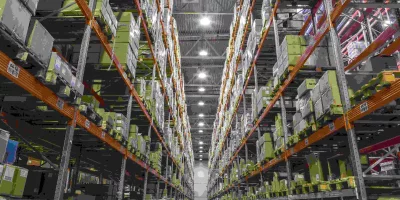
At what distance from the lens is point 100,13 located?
372cm

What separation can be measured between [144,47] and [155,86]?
1.02 meters

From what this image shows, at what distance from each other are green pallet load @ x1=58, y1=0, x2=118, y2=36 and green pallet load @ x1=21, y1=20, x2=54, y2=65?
0.86 metres

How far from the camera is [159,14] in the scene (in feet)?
A: 25.2

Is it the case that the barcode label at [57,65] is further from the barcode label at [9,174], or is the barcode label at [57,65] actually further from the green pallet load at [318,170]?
the green pallet load at [318,170]

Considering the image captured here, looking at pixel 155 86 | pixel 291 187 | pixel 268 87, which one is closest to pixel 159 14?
pixel 155 86

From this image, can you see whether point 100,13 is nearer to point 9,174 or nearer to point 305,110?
point 9,174

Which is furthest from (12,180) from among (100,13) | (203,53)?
(203,53)

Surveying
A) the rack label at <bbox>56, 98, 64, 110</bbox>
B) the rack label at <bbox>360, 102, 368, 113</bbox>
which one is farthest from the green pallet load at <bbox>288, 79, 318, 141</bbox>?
the rack label at <bbox>56, 98, 64, 110</bbox>

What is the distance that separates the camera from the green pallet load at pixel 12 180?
262 centimetres

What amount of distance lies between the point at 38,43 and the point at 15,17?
357 mm

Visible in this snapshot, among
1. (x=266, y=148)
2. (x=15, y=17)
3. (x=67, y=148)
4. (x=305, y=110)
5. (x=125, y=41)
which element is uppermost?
(x=125, y=41)

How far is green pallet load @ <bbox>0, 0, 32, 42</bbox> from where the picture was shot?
2166 millimetres

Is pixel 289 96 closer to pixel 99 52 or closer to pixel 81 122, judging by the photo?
pixel 99 52

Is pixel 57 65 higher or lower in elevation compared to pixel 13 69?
higher
